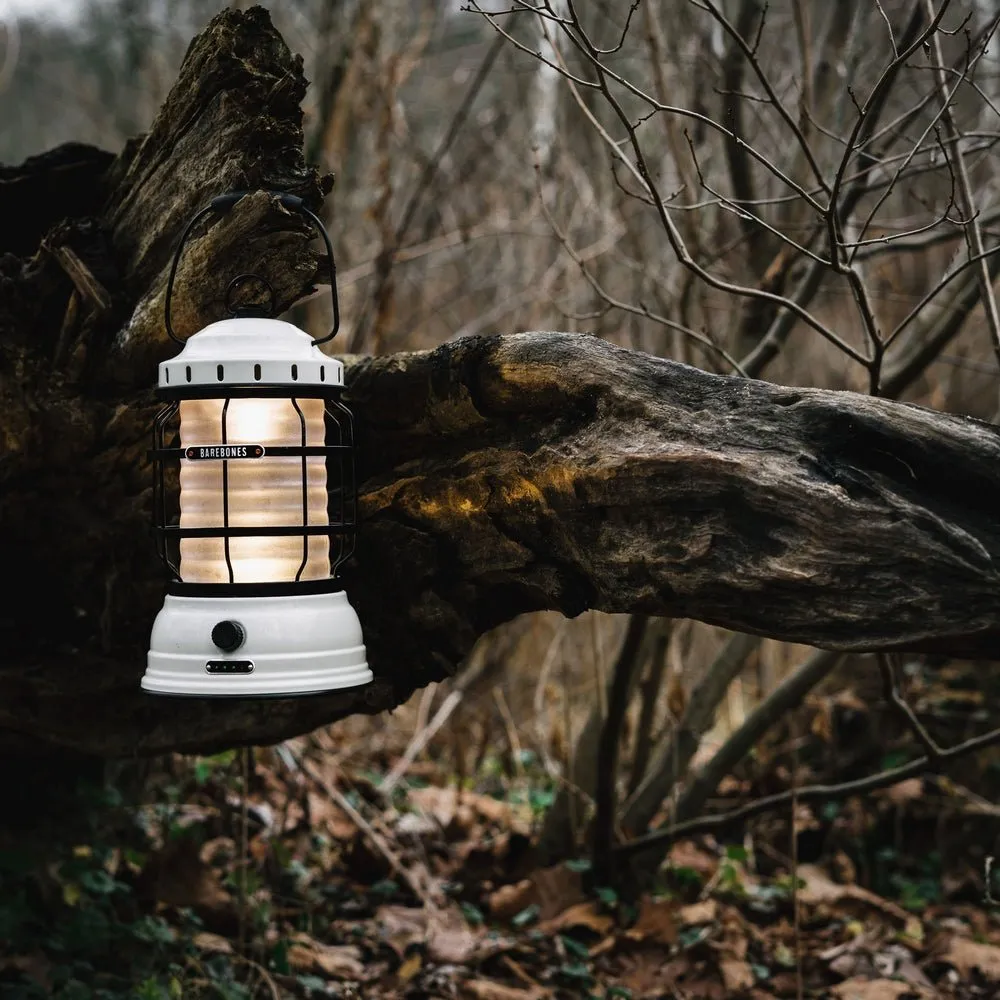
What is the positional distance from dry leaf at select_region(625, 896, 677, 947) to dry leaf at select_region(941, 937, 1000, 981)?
0.94m

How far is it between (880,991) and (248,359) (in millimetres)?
2873

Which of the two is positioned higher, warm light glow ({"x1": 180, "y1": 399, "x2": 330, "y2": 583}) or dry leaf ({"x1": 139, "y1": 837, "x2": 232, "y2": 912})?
warm light glow ({"x1": 180, "y1": 399, "x2": 330, "y2": 583})

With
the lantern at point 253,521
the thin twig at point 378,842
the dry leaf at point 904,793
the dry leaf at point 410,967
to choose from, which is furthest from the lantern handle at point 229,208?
the dry leaf at point 904,793

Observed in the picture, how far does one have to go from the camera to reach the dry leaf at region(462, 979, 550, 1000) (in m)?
3.43

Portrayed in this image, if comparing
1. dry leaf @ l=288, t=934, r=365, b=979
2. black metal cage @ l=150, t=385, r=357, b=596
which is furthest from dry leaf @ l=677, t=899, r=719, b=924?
black metal cage @ l=150, t=385, r=357, b=596

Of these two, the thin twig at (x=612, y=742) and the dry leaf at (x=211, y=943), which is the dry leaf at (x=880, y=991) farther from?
the dry leaf at (x=211, y=943)

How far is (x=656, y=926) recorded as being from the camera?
390 cm

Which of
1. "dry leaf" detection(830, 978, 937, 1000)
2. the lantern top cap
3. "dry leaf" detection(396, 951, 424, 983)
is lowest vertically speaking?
"dry leaf" detection(830, 978, 937, 1000)

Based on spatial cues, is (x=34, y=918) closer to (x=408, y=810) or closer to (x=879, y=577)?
(x=408, y=810)

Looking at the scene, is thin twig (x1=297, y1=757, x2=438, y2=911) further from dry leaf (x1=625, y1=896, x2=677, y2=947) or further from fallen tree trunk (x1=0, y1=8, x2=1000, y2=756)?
fallen tree trunk (x1=0, y1=8, x2=1000, y2=756)

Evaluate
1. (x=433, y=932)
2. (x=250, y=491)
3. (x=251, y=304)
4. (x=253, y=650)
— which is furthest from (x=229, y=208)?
(x=433, y=932)

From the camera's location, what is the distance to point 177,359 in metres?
2.17

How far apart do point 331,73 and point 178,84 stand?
9.56 feet

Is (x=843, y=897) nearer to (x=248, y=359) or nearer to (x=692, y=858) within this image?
(x=692, y=858)
